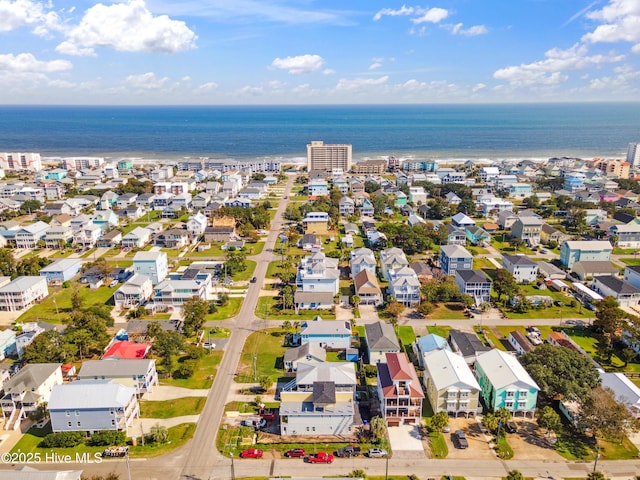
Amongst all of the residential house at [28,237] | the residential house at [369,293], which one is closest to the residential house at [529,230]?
the residential house at [369,293]

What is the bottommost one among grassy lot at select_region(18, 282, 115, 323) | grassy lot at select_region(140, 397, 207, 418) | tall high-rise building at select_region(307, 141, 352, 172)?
grassy lot at select_region(140, 397, 207, 418)

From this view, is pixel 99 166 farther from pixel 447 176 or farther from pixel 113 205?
pixel 447 176

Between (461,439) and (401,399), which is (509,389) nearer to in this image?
(461,439)

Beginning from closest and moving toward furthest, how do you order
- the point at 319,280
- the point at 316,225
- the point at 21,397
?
the point at 21,397
the point at 319,280
the point at 316,225

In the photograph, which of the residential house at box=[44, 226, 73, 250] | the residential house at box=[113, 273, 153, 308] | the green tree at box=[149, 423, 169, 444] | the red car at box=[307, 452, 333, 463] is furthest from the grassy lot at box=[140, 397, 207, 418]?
the residential house at box=[44, 226, 73, 250]

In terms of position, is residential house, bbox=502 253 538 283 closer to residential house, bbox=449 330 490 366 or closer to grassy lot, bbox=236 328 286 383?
residential house, bbox=449 330 490 366

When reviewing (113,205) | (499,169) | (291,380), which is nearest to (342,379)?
(291,380)

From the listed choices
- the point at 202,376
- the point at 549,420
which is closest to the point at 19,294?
the point at 202,376
